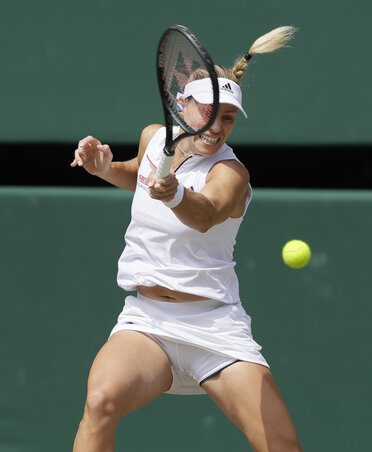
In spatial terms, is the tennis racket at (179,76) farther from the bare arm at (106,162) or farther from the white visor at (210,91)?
the bare arm at (106,162)

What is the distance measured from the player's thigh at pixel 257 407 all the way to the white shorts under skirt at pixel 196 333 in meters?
0.05

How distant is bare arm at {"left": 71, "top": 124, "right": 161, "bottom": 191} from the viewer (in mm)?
2553

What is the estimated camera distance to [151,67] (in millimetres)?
3271

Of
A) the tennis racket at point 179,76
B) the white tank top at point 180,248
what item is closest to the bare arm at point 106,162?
the white tank top at point 180,248

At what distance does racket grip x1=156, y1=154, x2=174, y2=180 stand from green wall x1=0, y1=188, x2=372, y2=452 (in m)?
1.18

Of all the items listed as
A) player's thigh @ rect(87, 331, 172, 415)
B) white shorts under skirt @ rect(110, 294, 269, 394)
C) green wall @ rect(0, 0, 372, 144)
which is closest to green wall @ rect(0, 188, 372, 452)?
green wall @ rect(0, 0, 372, 144)

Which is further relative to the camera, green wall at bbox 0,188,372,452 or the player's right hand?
green wall at bbox 0,188,372,452

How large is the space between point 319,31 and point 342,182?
565mm

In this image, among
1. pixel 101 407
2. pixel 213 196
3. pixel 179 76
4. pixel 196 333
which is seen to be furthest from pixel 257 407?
pixel 179 76

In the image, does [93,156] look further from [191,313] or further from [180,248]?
[191,313]

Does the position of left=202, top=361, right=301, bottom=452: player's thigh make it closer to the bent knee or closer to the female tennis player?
the female tennis player

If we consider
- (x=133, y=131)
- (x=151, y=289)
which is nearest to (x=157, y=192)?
(x=151, y=289)

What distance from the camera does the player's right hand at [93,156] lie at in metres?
2.54

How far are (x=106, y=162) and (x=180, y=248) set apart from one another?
1.28 feet
